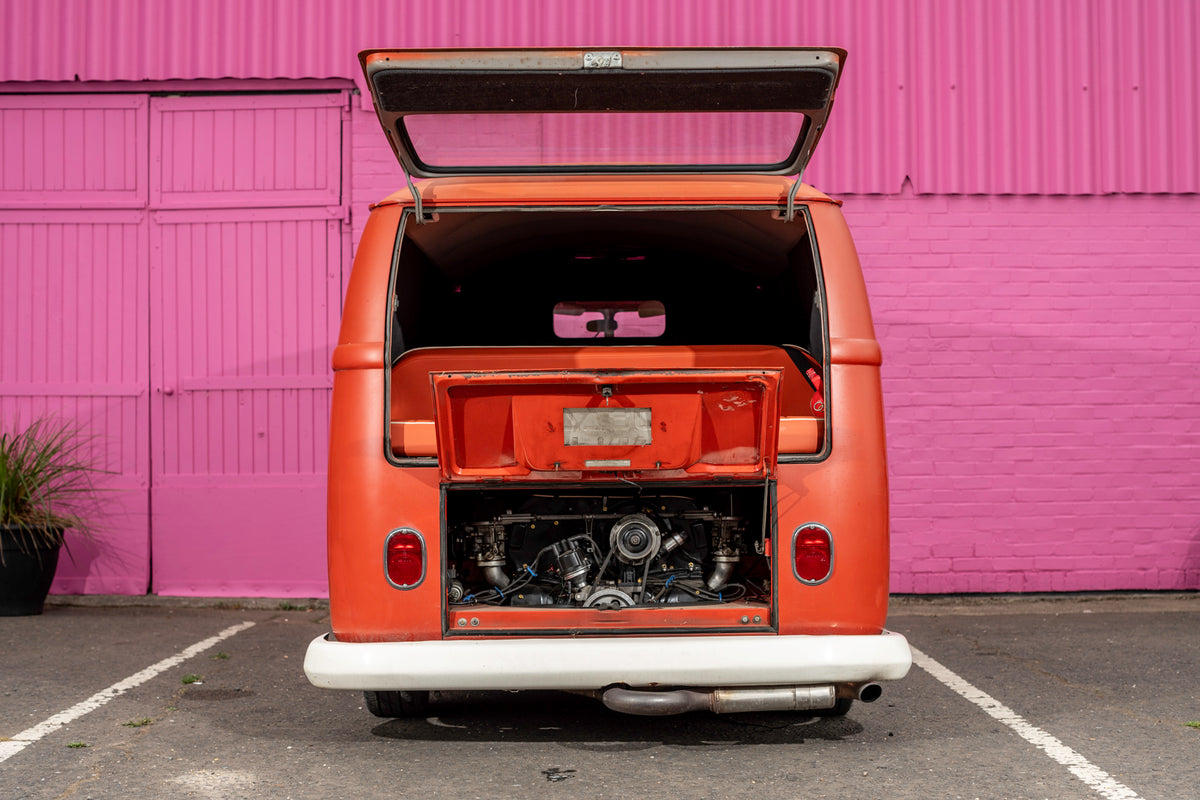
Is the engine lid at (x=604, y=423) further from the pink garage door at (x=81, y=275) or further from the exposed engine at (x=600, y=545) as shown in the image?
the pink garage door at (x=81, y=275)

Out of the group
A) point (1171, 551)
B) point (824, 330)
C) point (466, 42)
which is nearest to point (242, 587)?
point (466, 42)

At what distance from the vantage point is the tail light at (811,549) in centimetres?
412

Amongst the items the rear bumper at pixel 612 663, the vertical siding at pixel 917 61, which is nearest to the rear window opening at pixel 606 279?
the rear bumper at pixel 612 663

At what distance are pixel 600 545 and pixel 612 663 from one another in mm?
704

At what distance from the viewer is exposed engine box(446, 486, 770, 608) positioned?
14.3ft

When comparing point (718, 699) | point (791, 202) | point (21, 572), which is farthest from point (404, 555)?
point (21, 572)

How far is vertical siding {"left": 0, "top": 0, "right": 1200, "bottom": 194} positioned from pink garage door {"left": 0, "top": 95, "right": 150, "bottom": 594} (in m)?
0.39

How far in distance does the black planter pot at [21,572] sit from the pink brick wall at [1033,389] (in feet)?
9.87

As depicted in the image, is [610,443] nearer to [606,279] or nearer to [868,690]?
[868,690]

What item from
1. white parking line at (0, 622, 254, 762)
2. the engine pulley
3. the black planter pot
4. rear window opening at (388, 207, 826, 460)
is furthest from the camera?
the black planter pot

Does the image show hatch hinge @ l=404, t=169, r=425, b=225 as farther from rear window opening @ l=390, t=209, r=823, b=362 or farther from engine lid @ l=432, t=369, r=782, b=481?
engine lid @ l=432, t=369, r=782, b=481

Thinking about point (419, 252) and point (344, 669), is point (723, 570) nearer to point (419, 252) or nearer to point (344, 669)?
point (344, 669)

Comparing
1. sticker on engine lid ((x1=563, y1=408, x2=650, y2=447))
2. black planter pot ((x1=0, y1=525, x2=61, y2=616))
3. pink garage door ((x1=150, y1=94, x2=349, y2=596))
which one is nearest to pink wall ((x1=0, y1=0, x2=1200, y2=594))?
pink garage door ((x1=150, y1=94, x2=349, y2=596))

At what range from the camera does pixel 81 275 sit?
8.67m
